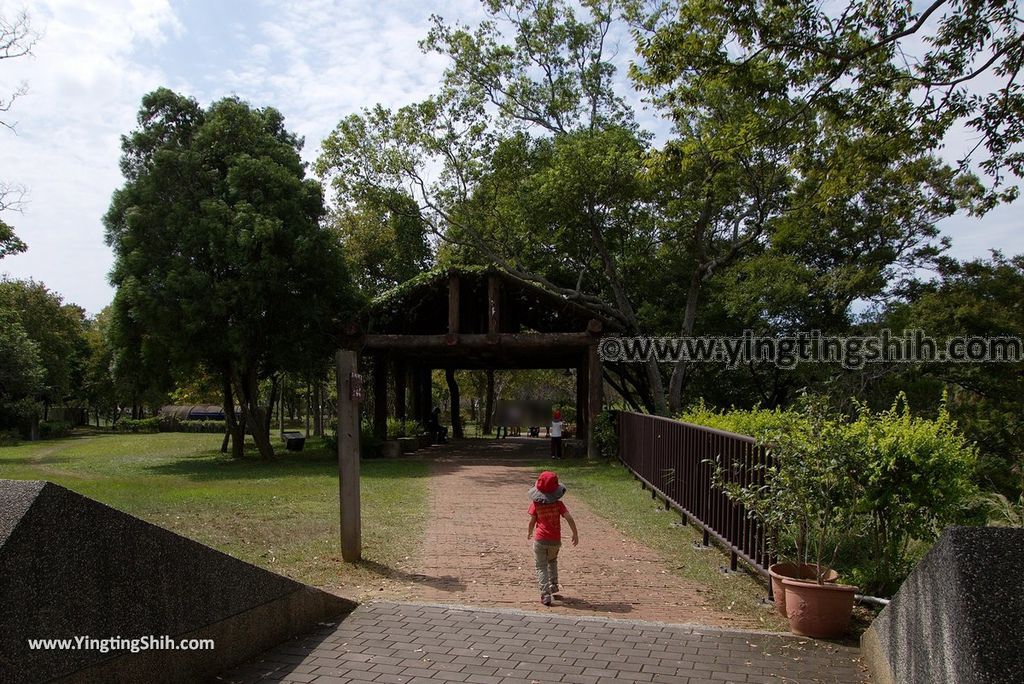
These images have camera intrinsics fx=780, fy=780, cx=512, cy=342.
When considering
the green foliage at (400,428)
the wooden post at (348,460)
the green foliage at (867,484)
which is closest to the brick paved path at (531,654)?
the green foliage at (867,484)

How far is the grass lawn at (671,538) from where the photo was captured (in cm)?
624

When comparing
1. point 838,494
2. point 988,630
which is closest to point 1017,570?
point 988,630

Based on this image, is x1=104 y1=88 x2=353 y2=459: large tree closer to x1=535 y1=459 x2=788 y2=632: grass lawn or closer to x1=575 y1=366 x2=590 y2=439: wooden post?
x1=575 y1=366 x2=590 y2=439: wooden post

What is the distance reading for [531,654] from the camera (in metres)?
4.66

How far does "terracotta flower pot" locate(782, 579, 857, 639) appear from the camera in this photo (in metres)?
5.08

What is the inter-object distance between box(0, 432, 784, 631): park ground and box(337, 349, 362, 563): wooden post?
24 cm

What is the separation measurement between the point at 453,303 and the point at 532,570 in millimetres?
13532

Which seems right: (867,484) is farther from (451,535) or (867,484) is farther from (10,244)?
(10,244)

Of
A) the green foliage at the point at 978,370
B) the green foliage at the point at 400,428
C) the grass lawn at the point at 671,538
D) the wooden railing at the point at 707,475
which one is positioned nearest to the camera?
the grass lawn at the point at 671,538

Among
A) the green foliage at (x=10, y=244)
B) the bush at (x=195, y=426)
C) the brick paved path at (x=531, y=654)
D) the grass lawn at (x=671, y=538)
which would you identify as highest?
the green foliage at (x=10, y=244)

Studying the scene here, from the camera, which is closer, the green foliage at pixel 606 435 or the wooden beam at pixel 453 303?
the green foliage at pixel 606 435

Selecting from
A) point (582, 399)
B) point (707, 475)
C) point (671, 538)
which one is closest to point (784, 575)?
point (707, 475)

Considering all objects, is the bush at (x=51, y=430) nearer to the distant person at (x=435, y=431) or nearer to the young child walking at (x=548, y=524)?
the distant person at (x=435, y=431)

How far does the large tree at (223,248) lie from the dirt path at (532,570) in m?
9.11
